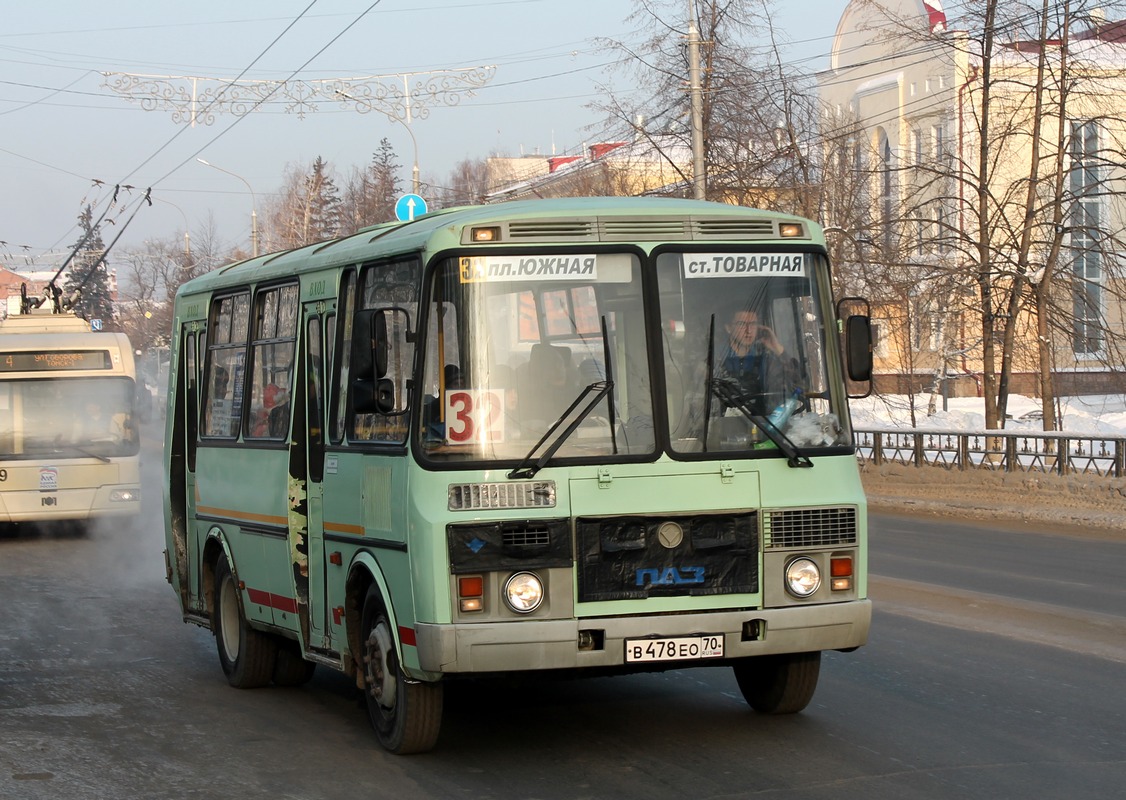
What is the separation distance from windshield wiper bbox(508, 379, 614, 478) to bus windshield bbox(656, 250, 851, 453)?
0.32 metres

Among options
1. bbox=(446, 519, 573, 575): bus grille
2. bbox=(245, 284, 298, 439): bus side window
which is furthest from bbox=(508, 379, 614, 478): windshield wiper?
bbox=(245, 284, 298, 439): bus side window

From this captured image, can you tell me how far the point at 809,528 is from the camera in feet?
22.5

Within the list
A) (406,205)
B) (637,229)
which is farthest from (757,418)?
(406,205)

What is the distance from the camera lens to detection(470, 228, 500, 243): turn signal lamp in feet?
22.4

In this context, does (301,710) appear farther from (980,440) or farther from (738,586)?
(980,440)

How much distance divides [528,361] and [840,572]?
1.69m

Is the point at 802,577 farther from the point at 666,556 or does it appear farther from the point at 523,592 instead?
the point at 523,592

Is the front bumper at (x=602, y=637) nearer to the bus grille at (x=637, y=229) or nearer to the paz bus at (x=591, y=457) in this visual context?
the paz bus at (x=591, y=457)

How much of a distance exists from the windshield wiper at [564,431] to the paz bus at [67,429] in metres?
14.9

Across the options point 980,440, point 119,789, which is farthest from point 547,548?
point 980,440

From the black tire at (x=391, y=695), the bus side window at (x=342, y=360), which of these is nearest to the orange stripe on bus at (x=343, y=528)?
the black tire at (x=391, y=695)

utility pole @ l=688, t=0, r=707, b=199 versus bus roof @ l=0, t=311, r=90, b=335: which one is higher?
utility pole @ l=688, t=0, r=707, b=199

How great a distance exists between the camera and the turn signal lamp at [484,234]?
268 inches

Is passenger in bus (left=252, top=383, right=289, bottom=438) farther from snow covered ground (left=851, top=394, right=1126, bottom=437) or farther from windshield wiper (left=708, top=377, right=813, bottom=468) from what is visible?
snow covered ground (left=851, top=394, right=1126, bottom=437)
